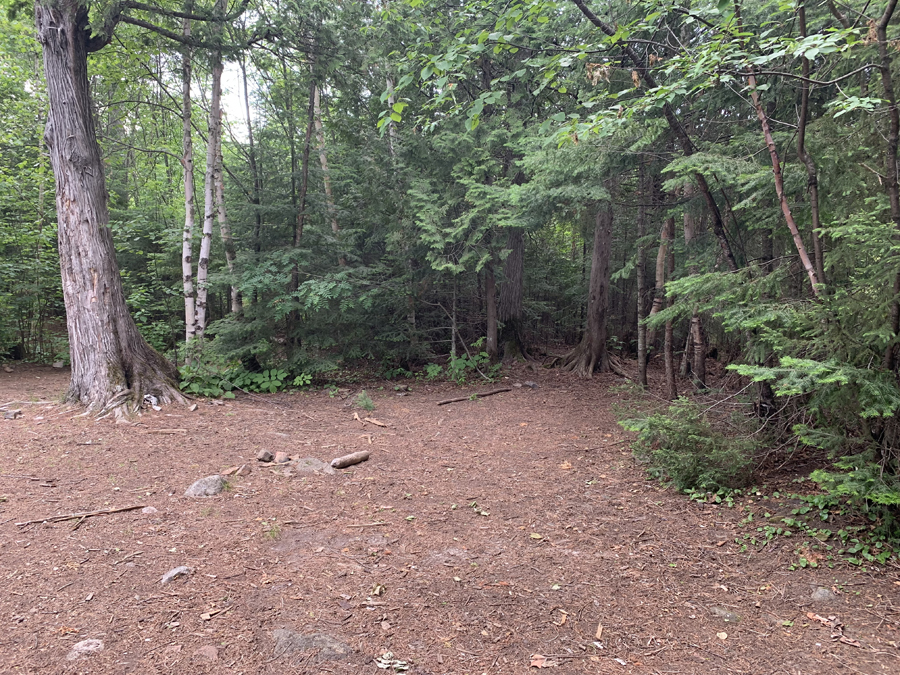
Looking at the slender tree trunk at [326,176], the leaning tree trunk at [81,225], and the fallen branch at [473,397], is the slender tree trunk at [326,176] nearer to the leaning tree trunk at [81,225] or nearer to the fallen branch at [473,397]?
the fallen branch at [473,397]

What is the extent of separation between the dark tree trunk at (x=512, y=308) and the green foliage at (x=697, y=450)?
653 cm

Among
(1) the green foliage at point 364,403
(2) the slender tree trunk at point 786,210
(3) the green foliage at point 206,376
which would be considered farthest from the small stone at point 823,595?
(3) the green foliage at point 206,376

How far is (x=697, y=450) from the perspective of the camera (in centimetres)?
422

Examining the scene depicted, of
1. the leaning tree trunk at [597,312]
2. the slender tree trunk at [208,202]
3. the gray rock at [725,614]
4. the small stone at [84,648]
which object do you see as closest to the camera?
the small stone at [84,648]

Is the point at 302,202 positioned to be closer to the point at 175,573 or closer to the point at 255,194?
the point at 255,194

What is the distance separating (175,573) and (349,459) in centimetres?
238

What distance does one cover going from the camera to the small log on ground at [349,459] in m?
5.06

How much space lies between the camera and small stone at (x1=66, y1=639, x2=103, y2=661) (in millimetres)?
2133

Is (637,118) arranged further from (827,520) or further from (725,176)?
(827,520)

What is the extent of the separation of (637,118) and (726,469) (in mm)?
3734

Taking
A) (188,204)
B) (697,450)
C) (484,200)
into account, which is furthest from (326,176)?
(697,450)

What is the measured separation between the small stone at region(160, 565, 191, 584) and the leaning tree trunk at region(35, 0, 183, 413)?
430 centimetres

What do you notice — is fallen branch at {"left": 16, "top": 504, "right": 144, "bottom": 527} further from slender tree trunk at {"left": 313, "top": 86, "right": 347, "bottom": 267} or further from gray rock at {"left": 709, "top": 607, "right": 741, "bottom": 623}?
slender tree trunk at {"left": 313, "top": 86, "right": 347, "bottom": 267}

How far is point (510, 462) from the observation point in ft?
17.7
